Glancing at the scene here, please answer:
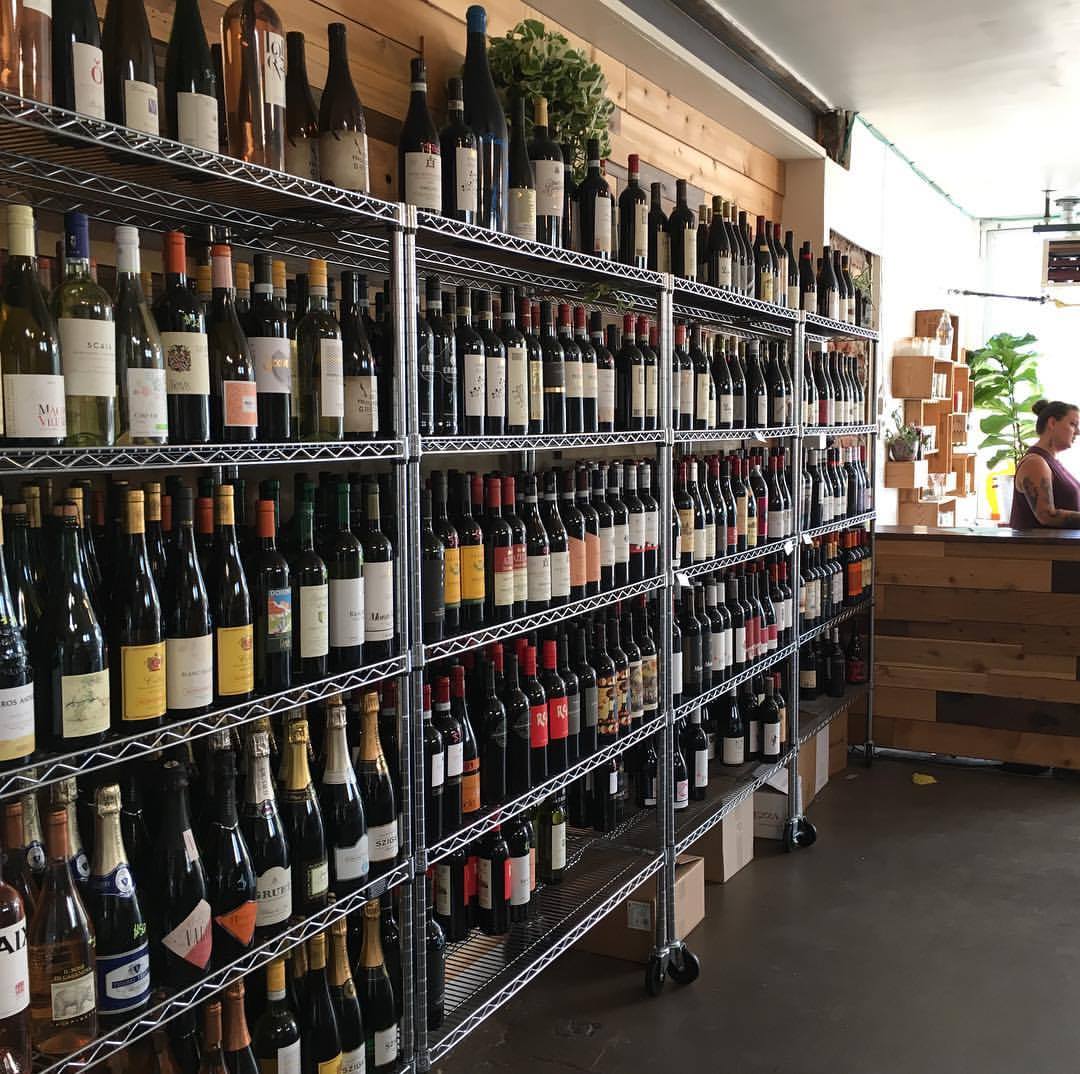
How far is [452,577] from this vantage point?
2.20 m

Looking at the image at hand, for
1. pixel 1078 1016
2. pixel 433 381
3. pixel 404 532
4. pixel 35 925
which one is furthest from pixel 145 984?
pixel 1078 1016

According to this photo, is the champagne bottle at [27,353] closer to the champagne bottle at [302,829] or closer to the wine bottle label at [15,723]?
the wine bottle label at [15,723]

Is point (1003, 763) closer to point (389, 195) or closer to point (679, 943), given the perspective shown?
point (679, 943)

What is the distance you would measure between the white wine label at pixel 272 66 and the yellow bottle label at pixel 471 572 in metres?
0.92

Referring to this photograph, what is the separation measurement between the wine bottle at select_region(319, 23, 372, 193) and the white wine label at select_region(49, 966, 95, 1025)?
1352 millimetres

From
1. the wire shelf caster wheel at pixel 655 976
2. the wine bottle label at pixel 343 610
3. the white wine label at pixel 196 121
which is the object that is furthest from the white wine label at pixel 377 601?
the wire shelf caster wheel at pixel 655 976

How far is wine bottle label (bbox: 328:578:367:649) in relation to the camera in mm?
1873

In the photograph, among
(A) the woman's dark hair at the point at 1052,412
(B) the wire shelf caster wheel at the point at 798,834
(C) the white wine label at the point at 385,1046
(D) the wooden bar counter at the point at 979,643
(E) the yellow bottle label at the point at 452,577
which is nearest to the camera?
(C) the white wine label at the point at 385,1046

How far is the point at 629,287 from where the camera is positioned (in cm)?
288

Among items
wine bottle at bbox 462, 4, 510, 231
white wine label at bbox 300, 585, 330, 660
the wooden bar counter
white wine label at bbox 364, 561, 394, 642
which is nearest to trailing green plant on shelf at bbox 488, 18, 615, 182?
wine bottle at bbox 462, 4, 510, 231

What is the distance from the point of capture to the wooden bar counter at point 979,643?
4.57 meters

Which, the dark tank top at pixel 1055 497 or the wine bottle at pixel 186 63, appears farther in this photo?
the dark tank top at pixel 1055 497

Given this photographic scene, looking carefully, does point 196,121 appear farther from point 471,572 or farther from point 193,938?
point 193,938

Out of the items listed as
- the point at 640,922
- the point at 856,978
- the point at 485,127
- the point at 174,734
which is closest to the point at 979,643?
the point at 856,978
